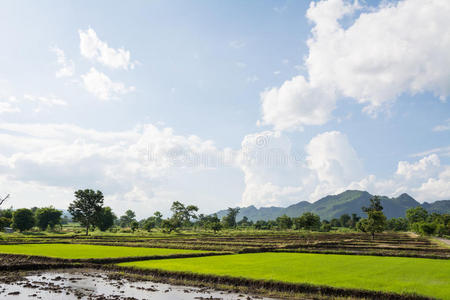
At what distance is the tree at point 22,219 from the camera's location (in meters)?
98.8

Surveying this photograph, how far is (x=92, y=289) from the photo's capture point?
822 inches

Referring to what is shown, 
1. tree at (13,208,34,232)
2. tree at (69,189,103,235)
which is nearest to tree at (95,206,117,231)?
tree at (69,189,103,235)

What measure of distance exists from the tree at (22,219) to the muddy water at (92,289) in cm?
8954

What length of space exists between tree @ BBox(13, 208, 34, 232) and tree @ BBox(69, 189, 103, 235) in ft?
40.8

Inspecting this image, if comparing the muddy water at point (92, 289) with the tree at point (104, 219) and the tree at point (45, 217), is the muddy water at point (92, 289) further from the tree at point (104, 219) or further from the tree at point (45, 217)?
the tree at point (45, 217)

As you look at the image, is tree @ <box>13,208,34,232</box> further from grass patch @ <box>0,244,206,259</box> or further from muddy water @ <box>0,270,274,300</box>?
muddy water @ <box>0,270,274,300</box>

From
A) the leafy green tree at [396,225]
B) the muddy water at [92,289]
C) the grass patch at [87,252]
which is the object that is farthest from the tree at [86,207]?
the leafy green tree at [396,225]

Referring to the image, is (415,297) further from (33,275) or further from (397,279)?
(33,275)

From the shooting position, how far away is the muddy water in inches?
750

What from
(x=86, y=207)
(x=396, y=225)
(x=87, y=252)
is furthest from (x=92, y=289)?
(x=396, y=225)

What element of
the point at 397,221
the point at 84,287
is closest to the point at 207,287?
the point at 84,287

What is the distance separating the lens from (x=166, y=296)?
19.5m

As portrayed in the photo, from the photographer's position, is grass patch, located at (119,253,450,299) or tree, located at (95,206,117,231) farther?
tree, located at (95,206,117,231)

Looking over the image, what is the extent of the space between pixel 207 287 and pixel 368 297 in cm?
1059
